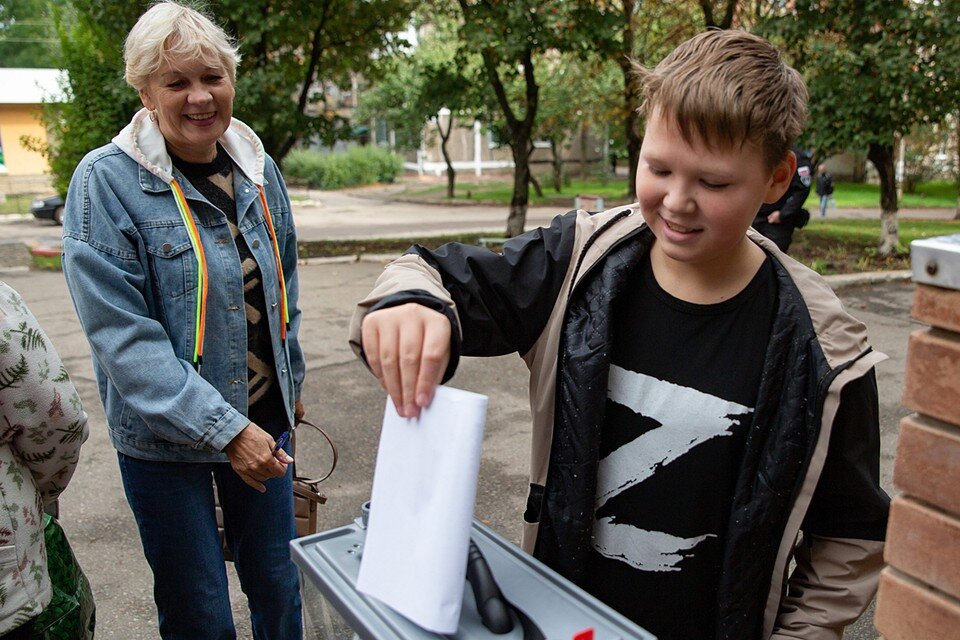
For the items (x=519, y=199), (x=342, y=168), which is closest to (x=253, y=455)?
(x=519, y=199)

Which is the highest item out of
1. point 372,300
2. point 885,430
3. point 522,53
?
point 522,53

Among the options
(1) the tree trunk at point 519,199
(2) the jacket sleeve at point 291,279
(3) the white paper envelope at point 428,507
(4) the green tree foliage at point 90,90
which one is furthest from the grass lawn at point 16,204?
(3) the white paper envelope at point 428,507

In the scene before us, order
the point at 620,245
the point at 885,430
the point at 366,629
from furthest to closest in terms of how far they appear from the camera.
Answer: the point at 885,430
the point at 620,245
the point at 366,629

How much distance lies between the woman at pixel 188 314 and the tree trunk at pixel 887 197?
395 inches

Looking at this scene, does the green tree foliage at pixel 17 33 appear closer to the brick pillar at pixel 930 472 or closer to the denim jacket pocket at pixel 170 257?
the denim jacket pocket at pixel 170 257

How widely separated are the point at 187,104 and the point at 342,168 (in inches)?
1321

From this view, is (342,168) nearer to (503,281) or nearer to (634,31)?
(634,31)

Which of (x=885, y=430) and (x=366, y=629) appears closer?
(x=366, y=629)

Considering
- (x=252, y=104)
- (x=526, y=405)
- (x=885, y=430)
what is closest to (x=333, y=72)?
(x=252, y=104)

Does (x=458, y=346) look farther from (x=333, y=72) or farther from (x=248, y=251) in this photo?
(x=333, y=72)

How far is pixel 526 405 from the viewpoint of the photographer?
5.43 metres

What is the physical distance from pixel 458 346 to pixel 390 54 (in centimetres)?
1171

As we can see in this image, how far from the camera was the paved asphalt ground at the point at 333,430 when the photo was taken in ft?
11.3

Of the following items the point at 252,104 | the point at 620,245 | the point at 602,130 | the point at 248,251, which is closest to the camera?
the point at 620,245
